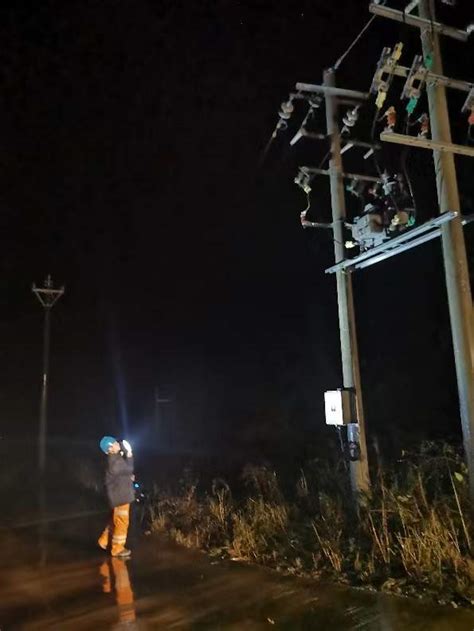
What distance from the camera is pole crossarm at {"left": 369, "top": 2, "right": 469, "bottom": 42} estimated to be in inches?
261

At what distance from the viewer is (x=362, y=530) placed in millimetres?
6551

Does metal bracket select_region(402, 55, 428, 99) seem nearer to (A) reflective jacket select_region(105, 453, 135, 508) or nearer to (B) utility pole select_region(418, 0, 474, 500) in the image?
(B) utility pole select_region(418, 0, 474, 500)

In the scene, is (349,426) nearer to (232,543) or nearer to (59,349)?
(232,543)

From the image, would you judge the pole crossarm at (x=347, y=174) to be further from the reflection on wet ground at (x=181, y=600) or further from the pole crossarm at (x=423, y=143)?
the reflection on wet ground at (x=181, y=600)

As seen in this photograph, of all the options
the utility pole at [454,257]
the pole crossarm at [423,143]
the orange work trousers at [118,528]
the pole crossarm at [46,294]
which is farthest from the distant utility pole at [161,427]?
the pole crossarm at [423,143]

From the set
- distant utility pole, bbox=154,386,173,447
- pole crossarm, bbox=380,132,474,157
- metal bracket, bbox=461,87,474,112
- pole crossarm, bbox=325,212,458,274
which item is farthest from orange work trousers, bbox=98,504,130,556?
distant utility pole, bbox=154,386,173,447

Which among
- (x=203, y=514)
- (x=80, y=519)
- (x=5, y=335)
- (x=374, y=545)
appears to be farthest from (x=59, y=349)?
(x=374, y=545)

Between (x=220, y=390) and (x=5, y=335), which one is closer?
(x=220, y=390)

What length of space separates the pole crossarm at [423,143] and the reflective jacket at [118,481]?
5247 mm

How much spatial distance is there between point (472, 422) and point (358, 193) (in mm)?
3996

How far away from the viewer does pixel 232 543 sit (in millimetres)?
7277

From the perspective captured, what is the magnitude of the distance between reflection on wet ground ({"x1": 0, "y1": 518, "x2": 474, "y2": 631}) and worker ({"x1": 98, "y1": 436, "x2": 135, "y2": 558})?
0.26 metres

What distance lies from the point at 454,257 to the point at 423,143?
1.23m

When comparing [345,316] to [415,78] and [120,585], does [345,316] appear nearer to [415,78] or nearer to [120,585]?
[415,78]
